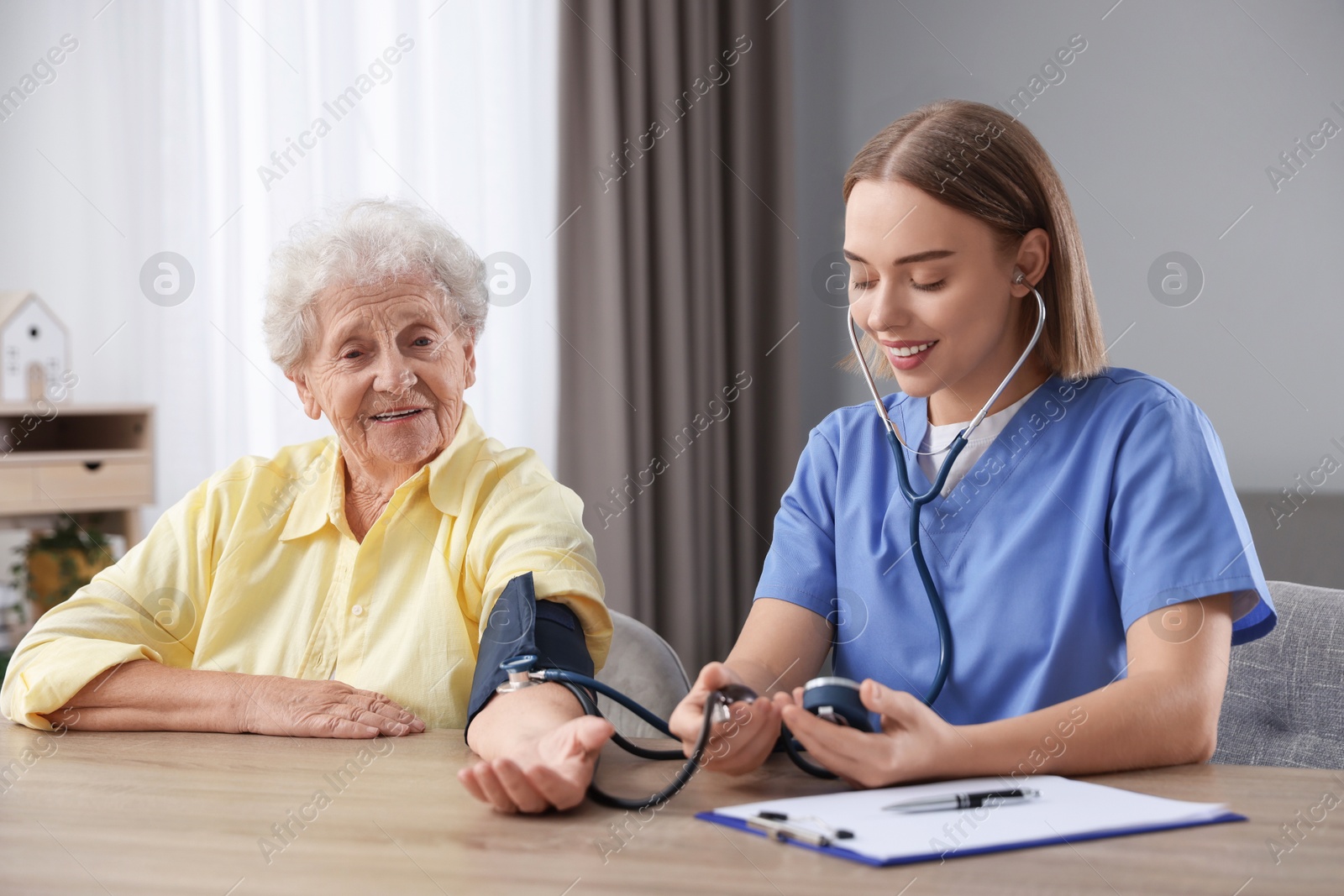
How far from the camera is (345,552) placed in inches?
54.2

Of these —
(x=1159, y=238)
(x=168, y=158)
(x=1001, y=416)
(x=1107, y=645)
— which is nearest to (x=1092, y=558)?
(x=1107, y=645)

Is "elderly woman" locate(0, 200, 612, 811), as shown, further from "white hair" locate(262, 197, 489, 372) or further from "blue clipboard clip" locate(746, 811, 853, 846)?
"blue clipboard clip" locate(746, 811, 853, 846)

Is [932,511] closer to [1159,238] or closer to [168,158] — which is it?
[1159,238]

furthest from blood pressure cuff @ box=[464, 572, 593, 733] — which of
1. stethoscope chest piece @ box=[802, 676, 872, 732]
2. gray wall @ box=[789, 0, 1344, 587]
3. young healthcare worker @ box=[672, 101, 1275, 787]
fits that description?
gray wall @ box=[789, 0, 1344, 587]

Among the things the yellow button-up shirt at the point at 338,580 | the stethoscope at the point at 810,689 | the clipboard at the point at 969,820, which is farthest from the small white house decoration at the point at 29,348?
the clipboard at the point at 969,820

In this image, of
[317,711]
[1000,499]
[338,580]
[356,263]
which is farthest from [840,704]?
[356,263]

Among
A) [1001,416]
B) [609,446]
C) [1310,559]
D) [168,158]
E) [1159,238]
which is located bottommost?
[1310,559]

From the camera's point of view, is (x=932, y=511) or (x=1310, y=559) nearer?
(x=932, y=511)

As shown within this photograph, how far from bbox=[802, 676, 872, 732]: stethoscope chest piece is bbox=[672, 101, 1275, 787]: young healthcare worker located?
65mm

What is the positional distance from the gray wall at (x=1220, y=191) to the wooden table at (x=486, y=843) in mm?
2059

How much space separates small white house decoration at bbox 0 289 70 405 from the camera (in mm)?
2557

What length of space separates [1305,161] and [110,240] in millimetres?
2872

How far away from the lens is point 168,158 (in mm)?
2744

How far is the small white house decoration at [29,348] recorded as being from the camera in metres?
2.56
